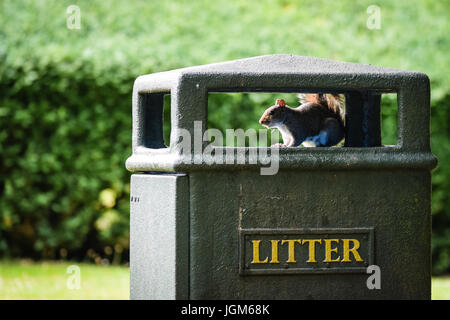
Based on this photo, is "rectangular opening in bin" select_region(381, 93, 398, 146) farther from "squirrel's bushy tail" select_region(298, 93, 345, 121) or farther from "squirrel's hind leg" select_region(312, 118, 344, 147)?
"squirrel's hind leg" select_region(312, 118, 344, 147)

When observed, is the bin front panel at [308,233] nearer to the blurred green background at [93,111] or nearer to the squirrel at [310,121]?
the squirrel at [310,121]

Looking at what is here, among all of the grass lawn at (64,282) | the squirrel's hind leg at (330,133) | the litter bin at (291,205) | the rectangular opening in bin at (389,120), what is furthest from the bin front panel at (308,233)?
the rectangular opening in bin at (389,120)

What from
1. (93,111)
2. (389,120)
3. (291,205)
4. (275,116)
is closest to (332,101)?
(275,116)

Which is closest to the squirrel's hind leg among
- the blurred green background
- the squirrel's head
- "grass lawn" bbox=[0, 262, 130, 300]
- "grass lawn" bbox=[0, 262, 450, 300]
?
the squirrel's head

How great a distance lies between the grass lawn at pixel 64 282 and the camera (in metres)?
6.28

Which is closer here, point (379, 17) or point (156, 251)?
point (156, 251)

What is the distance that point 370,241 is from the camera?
143 inches

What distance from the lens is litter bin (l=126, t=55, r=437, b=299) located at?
349 centimetres

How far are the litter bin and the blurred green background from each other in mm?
3491

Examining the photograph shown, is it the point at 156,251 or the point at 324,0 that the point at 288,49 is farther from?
the point at 156,251

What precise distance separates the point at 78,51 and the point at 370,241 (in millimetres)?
4493

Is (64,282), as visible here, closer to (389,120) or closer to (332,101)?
(389,120)

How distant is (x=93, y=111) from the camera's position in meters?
7.37
